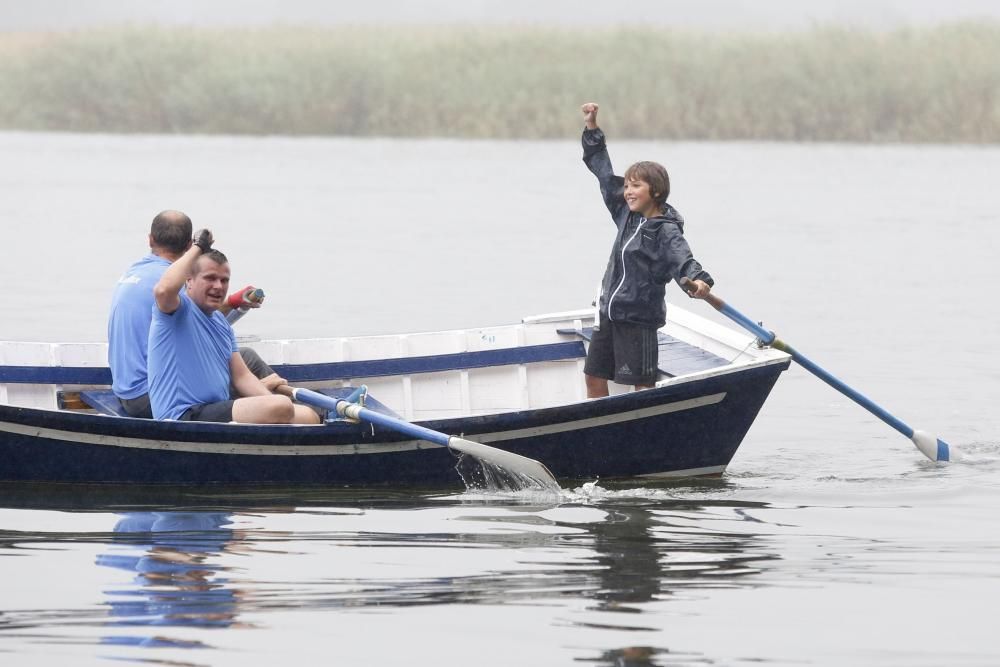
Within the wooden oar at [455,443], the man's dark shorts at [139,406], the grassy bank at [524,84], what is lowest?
the wooden oar at [455,443]

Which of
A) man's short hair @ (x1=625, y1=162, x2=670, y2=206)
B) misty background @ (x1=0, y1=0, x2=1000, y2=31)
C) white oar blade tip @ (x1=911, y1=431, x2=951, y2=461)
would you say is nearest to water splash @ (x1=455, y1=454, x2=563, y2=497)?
man's short hair @ (x1=625, y1=162, x2=670, y2=206)

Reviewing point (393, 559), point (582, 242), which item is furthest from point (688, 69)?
point (393, 559)

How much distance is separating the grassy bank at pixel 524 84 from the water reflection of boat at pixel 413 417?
22222 millimetres

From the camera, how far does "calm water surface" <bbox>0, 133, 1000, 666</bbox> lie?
6160 millimetres

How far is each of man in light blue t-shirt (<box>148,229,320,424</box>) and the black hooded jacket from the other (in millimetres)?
1631

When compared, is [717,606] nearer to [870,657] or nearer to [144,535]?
[870,657]

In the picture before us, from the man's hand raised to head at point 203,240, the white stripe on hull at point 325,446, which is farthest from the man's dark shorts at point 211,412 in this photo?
the man's hand raised to head at point 203,240

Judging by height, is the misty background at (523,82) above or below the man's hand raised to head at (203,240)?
above

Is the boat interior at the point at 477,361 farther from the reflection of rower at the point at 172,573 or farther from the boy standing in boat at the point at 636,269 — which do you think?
the reflection of rower at the point at 172,573

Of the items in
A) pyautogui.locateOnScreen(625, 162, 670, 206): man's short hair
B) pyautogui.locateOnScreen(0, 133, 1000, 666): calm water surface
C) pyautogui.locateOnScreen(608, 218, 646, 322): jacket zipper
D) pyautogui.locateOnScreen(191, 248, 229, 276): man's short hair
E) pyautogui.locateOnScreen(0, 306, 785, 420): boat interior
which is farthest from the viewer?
pyautogui.locateOnScreen(0, 306, 785, 420): boat interior

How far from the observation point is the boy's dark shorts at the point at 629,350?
29.7 feet

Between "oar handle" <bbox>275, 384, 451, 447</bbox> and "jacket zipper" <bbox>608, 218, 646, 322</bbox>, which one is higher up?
"jacket zipper" <bbox>608, 218, 646, 322</bbox>

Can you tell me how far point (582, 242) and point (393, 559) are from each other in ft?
50.6

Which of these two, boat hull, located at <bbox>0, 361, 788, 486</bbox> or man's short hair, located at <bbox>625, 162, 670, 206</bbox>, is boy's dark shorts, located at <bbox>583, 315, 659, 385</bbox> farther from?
man's short hair, located at <bbox>625, 162, 670, 206</bbox>
